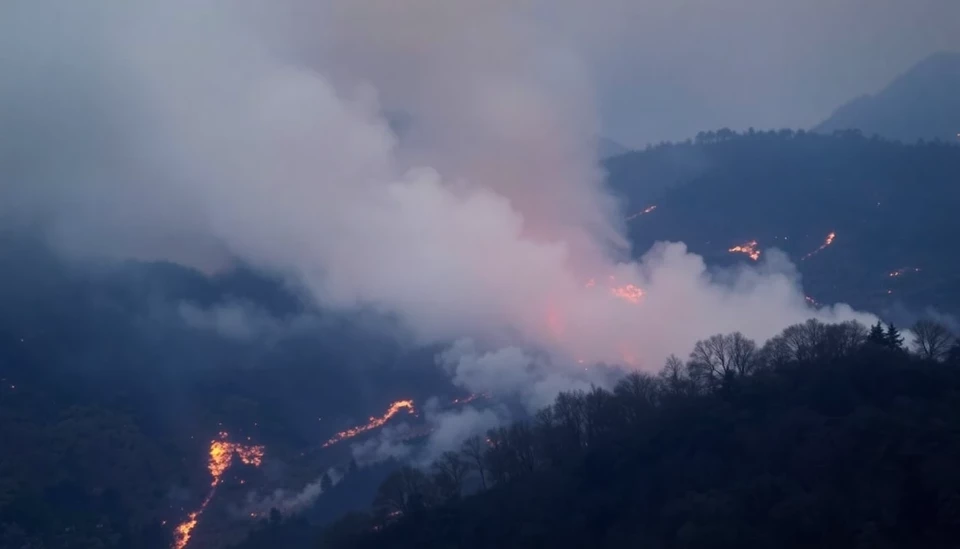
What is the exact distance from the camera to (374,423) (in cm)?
10612

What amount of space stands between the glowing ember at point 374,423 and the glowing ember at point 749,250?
7054cm

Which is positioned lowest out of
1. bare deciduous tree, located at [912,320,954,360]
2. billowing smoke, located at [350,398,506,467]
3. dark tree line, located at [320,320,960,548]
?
dark tree line, located at [320,320,960,548]

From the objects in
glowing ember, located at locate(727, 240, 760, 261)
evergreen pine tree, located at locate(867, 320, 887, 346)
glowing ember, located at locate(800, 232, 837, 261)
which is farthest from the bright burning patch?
glowing ember, located at locate(800, 232, 837, 261)

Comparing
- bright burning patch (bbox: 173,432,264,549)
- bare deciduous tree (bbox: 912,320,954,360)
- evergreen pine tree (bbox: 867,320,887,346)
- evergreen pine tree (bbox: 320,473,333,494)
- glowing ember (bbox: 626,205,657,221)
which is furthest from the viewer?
glowing ember (bbox: 626,205,657,221)

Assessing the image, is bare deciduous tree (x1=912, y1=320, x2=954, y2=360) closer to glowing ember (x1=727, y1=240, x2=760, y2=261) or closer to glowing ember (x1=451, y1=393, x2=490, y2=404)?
glowing ember (x1=451, y1=393, x2=490, y2=404)

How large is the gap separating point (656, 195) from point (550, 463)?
414ft

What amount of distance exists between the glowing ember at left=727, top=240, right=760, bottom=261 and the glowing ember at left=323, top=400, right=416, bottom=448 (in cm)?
7054

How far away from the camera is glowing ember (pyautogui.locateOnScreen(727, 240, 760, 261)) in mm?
127425

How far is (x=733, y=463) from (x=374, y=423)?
7528cm

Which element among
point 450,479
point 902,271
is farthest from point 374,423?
point 902,271

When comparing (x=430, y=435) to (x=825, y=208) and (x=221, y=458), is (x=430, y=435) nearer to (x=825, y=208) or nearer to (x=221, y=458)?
(x=221, y=458)

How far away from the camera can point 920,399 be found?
118 ft

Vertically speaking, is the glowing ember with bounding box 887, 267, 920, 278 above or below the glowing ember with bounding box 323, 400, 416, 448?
above

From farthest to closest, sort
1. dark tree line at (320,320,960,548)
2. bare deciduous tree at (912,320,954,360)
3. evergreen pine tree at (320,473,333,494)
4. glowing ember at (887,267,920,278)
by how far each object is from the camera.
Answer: glowing ember at (887,267,920,278) → evergreen pine tree at (320,473,333,494) → bare deciduous tree at (912,320,954,360) → dark tree line at (320,320,960,548)
